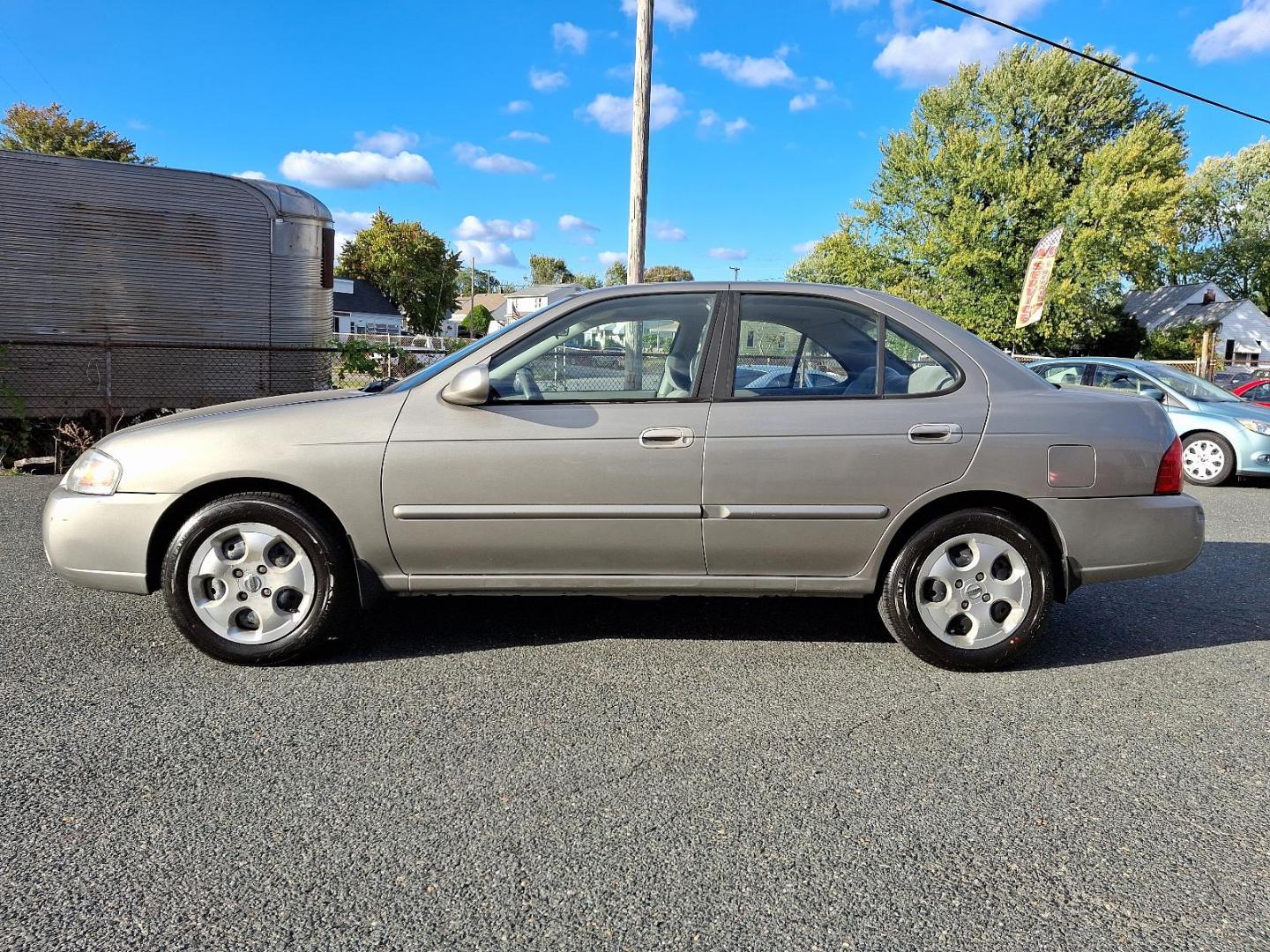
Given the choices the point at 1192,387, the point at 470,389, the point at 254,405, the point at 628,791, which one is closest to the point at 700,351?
the point at 470,389

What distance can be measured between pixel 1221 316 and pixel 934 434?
6477 cm

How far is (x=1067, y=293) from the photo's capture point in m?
33.3

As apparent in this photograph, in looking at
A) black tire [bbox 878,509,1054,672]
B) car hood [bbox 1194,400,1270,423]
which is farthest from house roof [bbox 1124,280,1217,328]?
black tire [bbox 878,509,1054,672]

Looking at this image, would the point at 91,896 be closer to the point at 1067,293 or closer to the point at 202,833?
the point at 202,833

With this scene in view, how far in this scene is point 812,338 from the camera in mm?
3832

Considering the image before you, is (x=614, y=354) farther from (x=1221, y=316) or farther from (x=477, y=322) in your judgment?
(x=477, y=322)

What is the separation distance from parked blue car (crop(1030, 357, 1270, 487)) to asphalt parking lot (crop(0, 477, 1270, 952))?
6.37 metres

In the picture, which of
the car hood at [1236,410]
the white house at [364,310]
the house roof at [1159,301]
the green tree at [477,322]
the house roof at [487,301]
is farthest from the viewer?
the house roof at [487,301]

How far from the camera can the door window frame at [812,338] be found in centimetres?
366

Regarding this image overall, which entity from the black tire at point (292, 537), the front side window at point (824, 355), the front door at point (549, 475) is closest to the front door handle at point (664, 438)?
the front door at point (549, 475)

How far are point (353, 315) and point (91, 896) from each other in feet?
213

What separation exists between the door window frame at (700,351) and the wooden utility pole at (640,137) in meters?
6.72

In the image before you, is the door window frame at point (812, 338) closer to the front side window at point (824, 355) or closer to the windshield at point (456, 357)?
the front side window at point (824, 355)

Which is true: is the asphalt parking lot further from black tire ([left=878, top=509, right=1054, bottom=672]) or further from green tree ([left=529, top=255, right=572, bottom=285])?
green tree ([left=529, top=255, right=572, bottom=285])
